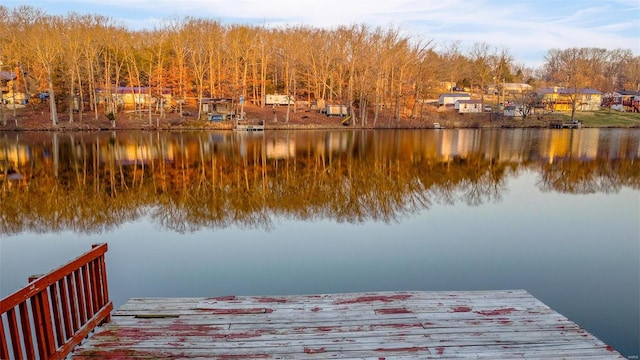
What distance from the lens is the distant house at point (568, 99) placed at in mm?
68062

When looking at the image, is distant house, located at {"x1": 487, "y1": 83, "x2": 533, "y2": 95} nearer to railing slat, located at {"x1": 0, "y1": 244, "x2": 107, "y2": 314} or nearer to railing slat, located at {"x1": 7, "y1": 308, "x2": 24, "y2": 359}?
railing slat, located at {"x1": 0, "y1": 244, "x2": 107, "y2": 314}

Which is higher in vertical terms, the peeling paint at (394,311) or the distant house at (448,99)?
the distant house at (448,99)

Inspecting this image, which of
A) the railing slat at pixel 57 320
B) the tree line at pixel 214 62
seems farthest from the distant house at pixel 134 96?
the railing slat at pixel 57 320

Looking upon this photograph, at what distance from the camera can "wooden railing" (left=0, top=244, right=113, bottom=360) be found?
3.60m

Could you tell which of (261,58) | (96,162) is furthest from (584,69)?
(96,162)

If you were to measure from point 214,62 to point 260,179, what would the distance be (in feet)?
132

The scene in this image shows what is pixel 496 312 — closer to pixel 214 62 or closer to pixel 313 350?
pixel 313 350

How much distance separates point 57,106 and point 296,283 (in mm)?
53237

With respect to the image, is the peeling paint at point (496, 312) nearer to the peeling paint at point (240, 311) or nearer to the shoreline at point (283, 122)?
the peeling paint at point (240, 311)

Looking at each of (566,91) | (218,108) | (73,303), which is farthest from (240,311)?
(566,91)

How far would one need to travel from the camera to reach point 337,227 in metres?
11.7

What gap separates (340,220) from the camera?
12.3 meters

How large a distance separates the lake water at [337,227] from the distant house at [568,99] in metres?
49.9

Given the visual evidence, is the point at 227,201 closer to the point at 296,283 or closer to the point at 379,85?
the point at 296,283
